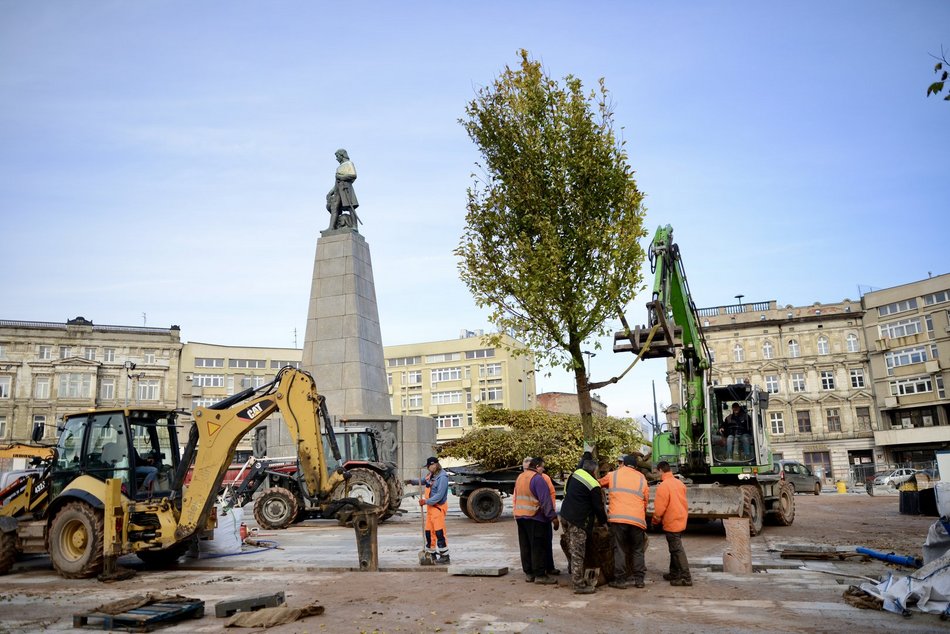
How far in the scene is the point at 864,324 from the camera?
5772cm

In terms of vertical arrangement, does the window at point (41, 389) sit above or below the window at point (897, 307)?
below

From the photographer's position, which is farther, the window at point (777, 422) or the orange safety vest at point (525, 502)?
the window at point (777, 422)

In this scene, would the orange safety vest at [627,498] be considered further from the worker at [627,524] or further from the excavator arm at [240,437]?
the excavator arm at [240,437]

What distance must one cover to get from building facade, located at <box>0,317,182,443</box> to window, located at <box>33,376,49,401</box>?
0.07 metres

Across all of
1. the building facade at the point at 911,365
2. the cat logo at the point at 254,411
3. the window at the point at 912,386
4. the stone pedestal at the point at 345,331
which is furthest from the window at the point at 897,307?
the cat logo at the point at 254,411

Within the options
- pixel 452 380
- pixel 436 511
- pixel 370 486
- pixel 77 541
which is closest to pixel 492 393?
pixel 452 380

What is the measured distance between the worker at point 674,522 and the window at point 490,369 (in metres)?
62.7

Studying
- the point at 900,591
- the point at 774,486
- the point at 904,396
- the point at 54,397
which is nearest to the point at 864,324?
the point at 904,396

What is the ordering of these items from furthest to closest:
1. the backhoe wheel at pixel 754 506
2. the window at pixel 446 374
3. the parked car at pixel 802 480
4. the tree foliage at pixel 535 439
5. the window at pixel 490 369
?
the window at pixel 446 374 < the window at pixel 490 369 < the parked car at pixel 802 480 < the tree foliage at pixel 535 439 < the backhoe wheel at pixel 754 506

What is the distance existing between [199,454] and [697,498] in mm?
9264

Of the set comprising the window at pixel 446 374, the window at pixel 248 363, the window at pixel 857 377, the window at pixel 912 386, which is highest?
the window at pixel 248 363

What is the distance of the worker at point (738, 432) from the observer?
15891 millimetres

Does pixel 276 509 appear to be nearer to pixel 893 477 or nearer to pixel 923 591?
pixel 923 591

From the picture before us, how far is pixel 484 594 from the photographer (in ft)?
30.1
